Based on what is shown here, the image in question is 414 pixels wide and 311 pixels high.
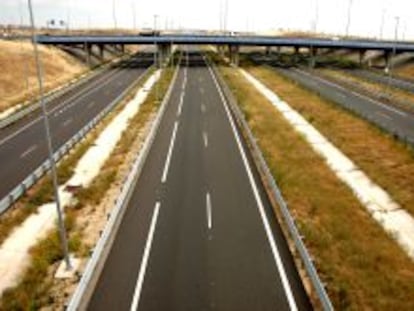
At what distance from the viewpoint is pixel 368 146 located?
40.9m

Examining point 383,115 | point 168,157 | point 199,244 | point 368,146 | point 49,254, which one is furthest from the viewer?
point 383,115

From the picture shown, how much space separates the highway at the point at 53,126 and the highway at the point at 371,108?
32.6m

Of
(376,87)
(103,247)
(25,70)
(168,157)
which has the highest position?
(25,70)

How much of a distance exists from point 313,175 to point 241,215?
992cm

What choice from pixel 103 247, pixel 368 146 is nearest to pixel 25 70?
pixel 368 146

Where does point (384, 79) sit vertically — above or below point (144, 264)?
below

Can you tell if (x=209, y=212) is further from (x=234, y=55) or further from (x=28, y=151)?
(x=234, y=55)

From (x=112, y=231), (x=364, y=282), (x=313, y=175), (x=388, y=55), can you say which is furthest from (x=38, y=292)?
(x=388, y=55)

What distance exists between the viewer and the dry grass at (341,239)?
733 inches

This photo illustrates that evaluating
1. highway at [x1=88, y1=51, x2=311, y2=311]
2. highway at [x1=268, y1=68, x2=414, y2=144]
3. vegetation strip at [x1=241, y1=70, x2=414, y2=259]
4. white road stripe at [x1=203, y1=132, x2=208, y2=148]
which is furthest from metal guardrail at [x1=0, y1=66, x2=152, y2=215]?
highway at [x1=268, y1=68, x2=414, y2=144]

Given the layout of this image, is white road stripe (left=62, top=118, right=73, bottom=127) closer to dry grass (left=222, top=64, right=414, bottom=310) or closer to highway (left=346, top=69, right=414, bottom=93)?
dry grass (left=222, top=64, right=414, bottom=310)

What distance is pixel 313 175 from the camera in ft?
111

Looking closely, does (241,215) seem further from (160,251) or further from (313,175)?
(313,175)

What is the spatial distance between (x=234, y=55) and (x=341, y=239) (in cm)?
10475
